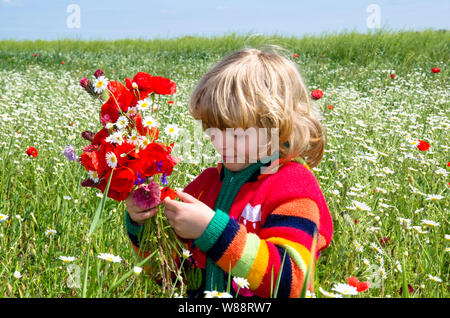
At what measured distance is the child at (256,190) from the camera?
1.35 metres

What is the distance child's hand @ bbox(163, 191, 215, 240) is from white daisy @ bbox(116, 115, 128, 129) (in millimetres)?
252

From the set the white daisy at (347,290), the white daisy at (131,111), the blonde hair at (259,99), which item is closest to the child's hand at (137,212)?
the white daisy at (131,111)

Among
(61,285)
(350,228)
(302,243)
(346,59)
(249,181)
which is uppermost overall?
(346,59)

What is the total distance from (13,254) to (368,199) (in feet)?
5.88

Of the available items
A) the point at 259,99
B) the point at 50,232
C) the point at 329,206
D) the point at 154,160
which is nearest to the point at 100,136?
the point at 154,160

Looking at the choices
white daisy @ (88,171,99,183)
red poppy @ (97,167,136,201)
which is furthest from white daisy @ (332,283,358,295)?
white daisy @ (88,171,99,183)

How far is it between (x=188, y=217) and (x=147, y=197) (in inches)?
5.3

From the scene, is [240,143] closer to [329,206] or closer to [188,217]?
[188,217]

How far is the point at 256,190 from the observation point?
5.13 feet

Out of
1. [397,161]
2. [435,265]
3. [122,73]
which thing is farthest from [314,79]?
[435,265]

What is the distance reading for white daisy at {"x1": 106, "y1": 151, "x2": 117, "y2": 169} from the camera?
1.25m

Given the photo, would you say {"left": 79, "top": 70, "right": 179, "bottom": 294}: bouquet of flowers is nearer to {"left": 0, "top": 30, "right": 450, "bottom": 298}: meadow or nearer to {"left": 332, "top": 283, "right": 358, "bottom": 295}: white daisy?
→ {"left": 0, "top": 30, "right": 450, "bottom": 298}: meadow

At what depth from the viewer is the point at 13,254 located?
192 cm
